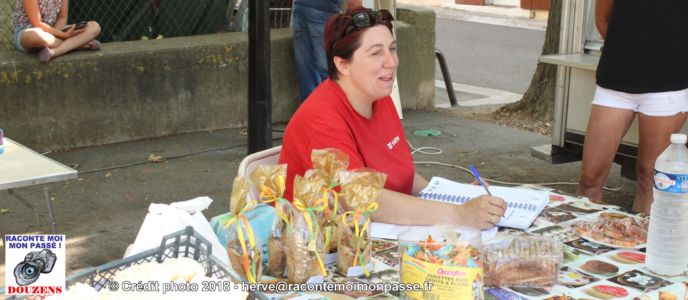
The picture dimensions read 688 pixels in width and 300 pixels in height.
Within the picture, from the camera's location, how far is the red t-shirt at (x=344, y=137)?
2.80 metres

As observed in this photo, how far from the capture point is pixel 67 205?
5332 mm

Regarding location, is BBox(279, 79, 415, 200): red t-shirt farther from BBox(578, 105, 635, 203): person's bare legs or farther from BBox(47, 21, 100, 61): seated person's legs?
BBox(47, 21, 100, 61): seated person's legs

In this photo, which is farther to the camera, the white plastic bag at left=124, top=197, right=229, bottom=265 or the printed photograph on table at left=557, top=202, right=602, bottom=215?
the printed photograph on table at left=557, top=202, right=602, bottom=215

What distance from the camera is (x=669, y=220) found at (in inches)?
92.4

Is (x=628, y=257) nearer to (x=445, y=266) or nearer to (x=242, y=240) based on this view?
(x=445, y=266)

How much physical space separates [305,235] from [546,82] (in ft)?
20.2

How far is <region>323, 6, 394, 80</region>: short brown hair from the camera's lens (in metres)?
2.97

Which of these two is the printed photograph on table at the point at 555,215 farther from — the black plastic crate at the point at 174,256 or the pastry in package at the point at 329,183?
the black plastic crate at the point at 174,256

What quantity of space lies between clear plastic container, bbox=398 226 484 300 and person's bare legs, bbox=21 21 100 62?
4891 mm

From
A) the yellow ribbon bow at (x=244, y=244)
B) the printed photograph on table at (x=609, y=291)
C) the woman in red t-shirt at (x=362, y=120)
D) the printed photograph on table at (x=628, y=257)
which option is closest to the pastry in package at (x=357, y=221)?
the yellow ribbon bow at (x=244, y=244)

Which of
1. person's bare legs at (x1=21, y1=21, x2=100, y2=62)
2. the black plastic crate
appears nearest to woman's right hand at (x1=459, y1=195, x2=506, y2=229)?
the black plastic crate

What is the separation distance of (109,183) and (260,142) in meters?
1.09

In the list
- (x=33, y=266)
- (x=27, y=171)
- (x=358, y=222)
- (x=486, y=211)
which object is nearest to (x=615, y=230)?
(x=486, y=211)

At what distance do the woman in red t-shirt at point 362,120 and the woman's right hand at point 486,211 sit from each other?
6 centimetres
